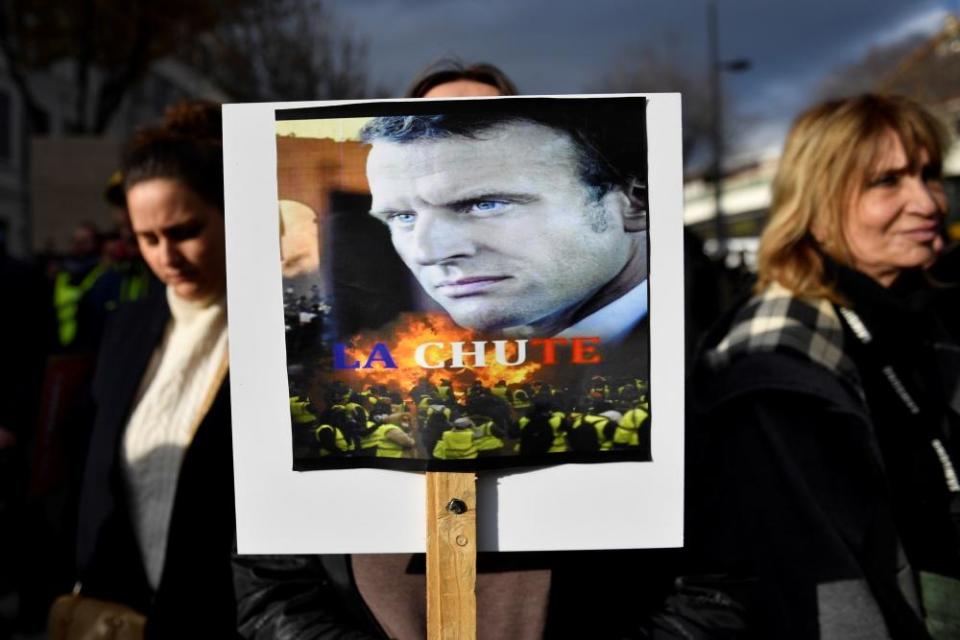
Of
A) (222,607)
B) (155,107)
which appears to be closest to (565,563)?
(222,607)

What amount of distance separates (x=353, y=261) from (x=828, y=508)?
1.02 m

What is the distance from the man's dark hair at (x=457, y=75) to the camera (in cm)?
192

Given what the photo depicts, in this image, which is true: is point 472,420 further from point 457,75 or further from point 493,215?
point 457,75

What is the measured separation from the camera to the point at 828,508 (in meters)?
1.66

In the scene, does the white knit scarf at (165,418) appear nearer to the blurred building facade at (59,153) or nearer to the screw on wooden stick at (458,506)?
the blurred building facade at (59,153)

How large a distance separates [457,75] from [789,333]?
0.89 m

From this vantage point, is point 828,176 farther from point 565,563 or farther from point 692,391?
point 565,563

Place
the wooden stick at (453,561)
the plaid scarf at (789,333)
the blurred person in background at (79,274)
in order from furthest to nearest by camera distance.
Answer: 1. the blurred person in background at (79,274)
2. the plaid scarf at (789,333)
3. the wooden stick at (453,561)

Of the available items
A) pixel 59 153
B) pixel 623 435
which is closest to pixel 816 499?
pixel 623 435

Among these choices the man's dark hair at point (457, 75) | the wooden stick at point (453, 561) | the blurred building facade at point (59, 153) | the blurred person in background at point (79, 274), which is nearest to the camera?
the wooden stick at point (453, 561)

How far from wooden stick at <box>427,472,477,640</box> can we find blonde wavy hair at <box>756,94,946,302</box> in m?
1.05

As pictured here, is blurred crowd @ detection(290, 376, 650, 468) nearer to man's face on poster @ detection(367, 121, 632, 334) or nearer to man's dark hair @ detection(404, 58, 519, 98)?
man's face on poster @ detection(367, 121, 632, 334)

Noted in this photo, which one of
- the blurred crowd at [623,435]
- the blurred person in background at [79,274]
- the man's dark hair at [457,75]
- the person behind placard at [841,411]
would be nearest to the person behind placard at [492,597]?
the blurred crowd at [623,435]

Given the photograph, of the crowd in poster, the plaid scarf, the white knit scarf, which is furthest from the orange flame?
the white knit scarf
